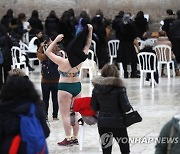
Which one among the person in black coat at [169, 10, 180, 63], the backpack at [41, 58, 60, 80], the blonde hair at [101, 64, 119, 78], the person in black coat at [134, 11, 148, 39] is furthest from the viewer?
the person in black coat at [134, 11, 148, 39]

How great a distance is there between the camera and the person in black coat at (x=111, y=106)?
8211 mm

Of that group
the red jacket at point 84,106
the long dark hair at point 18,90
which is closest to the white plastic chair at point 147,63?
the red jacket at point 84,106

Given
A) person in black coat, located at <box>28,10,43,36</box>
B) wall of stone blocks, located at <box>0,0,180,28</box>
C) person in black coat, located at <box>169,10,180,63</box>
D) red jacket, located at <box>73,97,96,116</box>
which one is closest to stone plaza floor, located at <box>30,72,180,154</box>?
red jacket, located at <box>73,97,96,116</box>

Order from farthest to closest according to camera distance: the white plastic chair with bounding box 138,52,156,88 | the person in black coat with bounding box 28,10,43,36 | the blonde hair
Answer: the person in black coat with bounding box 28,10,43,36, the white plastic chair with bounding box 138,52,156,88, the blonde hair

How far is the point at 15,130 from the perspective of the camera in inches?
239

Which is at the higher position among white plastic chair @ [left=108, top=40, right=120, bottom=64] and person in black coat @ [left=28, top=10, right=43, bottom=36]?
person in black coat @ [left=28, top=10, right=43, bottom=36]

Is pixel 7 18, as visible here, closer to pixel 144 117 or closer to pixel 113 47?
pixel 113 47

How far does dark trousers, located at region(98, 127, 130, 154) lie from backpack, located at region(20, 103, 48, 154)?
7.22ft

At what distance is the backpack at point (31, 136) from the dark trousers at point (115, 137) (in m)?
2.20

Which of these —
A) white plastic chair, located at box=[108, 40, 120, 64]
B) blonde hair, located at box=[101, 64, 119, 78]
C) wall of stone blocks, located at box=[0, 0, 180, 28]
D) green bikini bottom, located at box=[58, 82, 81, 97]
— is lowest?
green bikini bottom, located at box=[58, 82, 81, 97]

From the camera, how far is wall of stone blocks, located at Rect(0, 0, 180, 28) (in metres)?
25.5

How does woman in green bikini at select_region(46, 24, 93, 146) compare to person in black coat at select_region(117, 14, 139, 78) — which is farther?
person in black coat at select_region(117, 14, 139, 78)

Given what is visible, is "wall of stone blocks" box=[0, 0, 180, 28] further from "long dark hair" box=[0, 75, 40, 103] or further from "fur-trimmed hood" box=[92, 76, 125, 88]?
"long dark hair" box=[0, 75, 40, 103]

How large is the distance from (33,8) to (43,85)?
1490 cm
